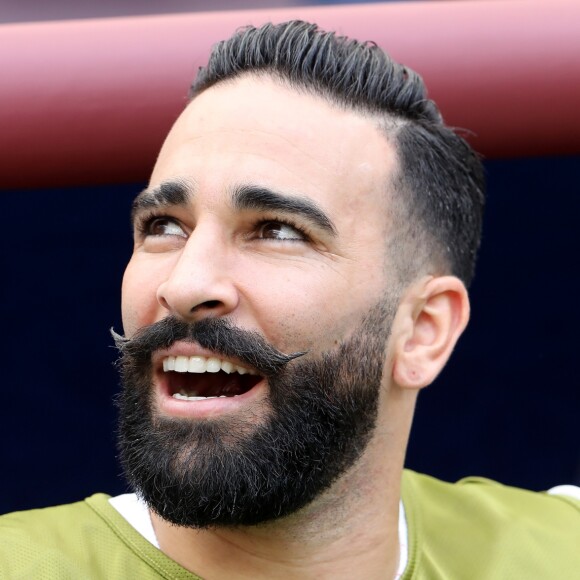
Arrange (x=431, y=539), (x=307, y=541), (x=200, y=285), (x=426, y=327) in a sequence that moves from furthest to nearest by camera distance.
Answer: (x=431, y=539) → (x=426, y=327) → (x=307, y=541) → (x=200, y=285)

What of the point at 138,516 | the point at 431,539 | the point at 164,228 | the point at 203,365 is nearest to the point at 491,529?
the point at 431,539

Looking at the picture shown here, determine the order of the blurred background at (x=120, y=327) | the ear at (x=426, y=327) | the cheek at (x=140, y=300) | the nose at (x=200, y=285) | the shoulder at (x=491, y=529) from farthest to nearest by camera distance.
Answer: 1. the blurred background at (x=120, y=327)
2. the shoulder at (x=491, y=529)
3. the ear at (x=426, y=327)
4. the cheek at (x=140, y=300)
5. the nose at (x=200, y=285)

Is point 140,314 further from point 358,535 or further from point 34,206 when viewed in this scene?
point 34,206

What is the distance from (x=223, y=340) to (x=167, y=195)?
329 mm

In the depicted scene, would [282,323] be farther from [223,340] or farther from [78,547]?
[78,547]

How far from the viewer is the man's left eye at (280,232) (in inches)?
82.7

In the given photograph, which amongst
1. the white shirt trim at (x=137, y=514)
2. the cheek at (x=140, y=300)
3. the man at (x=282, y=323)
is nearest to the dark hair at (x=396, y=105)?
the man at (x=282, y=323)

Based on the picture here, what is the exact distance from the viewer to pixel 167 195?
7.02 ft

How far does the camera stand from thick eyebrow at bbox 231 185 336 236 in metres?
2.06

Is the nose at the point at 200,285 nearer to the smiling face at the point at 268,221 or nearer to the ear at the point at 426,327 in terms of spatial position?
the smiling face at the point at 268,221

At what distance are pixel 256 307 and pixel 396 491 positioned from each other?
0.58 m

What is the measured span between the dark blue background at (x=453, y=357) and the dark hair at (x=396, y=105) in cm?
87

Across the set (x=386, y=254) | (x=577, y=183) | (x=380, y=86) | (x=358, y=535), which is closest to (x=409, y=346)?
(x=386, y=254)

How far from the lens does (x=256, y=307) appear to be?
201 cm
